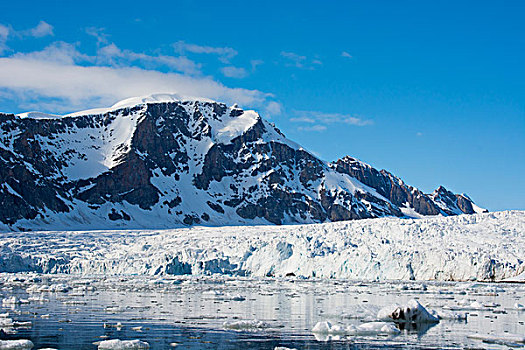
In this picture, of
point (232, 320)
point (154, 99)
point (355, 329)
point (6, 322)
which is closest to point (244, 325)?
point (232, 320)

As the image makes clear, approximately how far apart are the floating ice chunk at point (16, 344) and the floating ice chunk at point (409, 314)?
9132 millimetres

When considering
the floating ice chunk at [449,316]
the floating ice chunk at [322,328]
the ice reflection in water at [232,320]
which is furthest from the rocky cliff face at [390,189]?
the floating ice chunk at [322,328]

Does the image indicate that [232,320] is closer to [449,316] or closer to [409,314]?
[409,314]

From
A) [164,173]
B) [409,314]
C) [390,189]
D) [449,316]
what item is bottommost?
[449,316]

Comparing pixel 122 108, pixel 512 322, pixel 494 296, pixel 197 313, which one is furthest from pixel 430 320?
pixel 122 108

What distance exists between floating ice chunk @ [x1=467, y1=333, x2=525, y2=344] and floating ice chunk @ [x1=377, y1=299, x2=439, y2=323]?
112 inches

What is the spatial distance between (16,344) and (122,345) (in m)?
1.94

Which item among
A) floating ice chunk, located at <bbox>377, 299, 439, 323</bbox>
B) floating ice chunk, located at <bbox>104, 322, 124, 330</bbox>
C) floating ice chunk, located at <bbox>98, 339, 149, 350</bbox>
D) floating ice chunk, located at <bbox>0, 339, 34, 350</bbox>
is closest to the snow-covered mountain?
floating ice chunk, located at <bbox>104, 322, 124, 330</bbox>

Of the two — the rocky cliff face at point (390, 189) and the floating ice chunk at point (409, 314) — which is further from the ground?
the rocky cliff face at point (390, 189)

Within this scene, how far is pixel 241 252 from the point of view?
4675 cm

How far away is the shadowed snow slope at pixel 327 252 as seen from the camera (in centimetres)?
3834

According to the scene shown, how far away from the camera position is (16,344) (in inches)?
442

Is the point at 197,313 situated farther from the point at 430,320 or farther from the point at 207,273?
the point at 207,273

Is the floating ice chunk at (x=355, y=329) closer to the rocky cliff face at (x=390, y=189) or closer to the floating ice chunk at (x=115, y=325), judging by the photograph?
the floating ice chunk at (x=115, y=325)
